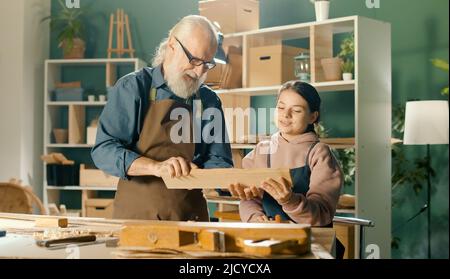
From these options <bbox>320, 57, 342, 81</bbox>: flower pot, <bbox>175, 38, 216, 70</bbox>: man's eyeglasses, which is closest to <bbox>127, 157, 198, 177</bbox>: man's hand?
<bbox>175, 38, 216, 70</bbox>: man's eyeglasses

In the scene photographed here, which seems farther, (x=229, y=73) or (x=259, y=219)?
(x=229, y=73)

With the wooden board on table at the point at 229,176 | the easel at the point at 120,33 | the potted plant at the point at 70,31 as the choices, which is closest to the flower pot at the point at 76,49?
the potted plant at the point at 70,31

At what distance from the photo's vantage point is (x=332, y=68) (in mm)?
2398

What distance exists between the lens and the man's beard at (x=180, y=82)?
→ 66.4 inches

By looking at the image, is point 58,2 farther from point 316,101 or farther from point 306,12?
point 316,101

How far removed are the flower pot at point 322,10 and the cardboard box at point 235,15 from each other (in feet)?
0.61

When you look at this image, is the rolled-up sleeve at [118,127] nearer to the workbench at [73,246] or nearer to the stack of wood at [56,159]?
the workbench at [73,246]

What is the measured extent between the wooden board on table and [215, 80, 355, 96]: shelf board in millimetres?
437

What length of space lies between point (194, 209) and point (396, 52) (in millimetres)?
1066

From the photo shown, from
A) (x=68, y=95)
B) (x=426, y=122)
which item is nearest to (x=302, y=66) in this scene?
(x=426, y=122)

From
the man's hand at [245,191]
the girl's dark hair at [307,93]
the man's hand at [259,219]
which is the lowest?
the man's hand at [259,219]

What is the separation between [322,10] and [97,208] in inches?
46.2

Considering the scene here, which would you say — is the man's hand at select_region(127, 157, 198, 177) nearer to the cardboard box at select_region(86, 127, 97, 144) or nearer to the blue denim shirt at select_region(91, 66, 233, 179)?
the blue denim shirt at select_region(91, 66, 233, 179)

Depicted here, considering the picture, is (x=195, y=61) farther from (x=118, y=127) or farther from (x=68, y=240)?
(x=68, y=240)
